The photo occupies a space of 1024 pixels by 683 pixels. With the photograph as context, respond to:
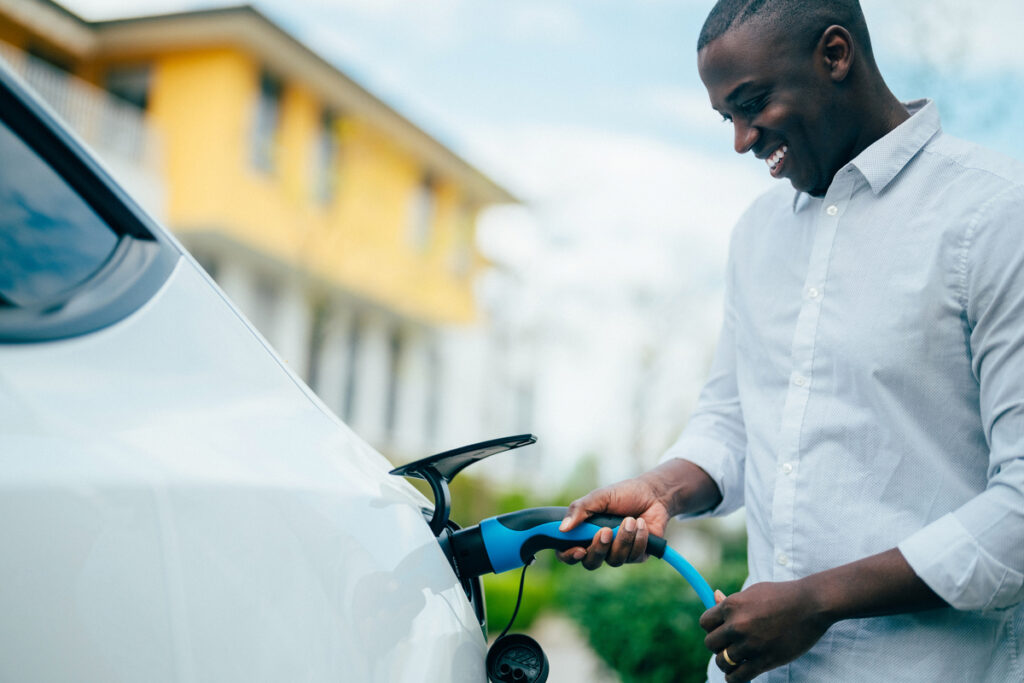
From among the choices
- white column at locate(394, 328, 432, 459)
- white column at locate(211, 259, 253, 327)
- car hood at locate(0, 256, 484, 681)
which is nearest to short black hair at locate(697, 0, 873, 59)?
car hood at locate(0, 256, 484, 681)

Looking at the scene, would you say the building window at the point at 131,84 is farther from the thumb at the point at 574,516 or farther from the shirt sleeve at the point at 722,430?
the thumb at the point at 574,516

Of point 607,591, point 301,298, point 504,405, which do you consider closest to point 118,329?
point 607,591

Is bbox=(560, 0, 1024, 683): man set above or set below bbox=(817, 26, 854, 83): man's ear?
below

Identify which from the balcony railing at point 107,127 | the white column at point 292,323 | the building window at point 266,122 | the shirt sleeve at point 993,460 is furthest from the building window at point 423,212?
the shirt sleeve at point 993,460

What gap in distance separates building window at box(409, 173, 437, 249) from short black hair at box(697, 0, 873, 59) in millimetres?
16458

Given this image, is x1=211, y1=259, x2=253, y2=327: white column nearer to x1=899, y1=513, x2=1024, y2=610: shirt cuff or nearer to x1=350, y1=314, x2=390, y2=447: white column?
x1=350, y1=314, x2=390, y2=447: white column

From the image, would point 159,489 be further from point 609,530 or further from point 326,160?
point 326,160

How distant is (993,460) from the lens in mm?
1361

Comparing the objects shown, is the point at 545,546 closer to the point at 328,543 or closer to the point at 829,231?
the point at 328,543

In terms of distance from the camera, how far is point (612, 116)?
51.9 feet

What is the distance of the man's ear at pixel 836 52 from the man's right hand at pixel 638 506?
753mm

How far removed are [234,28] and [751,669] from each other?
13.9 metres

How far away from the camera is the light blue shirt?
1.34 m

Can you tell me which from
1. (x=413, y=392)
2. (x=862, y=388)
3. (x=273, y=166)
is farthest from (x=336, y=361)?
(x=862, y=388)
